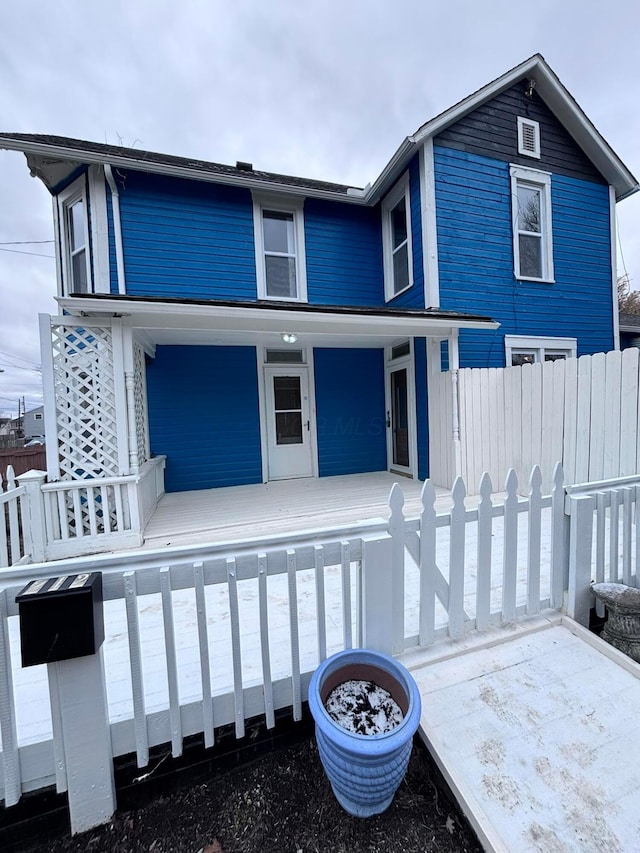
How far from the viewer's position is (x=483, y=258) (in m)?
5.87

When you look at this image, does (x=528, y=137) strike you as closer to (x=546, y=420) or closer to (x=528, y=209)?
(x=528, y=209)

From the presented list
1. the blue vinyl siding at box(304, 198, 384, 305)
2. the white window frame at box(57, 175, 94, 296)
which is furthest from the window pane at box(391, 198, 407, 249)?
the white window frame at box(57, 175, 94, 296)

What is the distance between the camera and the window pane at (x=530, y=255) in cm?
628

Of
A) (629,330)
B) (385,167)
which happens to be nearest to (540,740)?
(385,167)

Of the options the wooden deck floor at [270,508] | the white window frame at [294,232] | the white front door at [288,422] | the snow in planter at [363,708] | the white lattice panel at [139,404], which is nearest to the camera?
the snow in planter at [363,708]

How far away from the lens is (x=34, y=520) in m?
3.41

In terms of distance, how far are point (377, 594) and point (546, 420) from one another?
13.1 feet

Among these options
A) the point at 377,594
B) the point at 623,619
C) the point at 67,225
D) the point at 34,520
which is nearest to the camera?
the point at 377,594

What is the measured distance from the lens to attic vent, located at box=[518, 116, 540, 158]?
615 cm

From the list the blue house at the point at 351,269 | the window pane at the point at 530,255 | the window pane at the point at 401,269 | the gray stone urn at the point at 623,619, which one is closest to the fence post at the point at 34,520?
the blue house at the point at 351,269

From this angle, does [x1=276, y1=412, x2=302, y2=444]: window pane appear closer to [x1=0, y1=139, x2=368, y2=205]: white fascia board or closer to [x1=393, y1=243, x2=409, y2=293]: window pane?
[x1=393, y1=243, x2=409, y2=293]: window pane

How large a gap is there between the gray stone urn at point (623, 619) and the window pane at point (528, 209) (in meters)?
6.42

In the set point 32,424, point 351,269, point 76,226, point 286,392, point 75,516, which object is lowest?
point 75,516

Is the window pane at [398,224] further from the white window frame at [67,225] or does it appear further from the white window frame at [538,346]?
the white window frame at [67,225]
